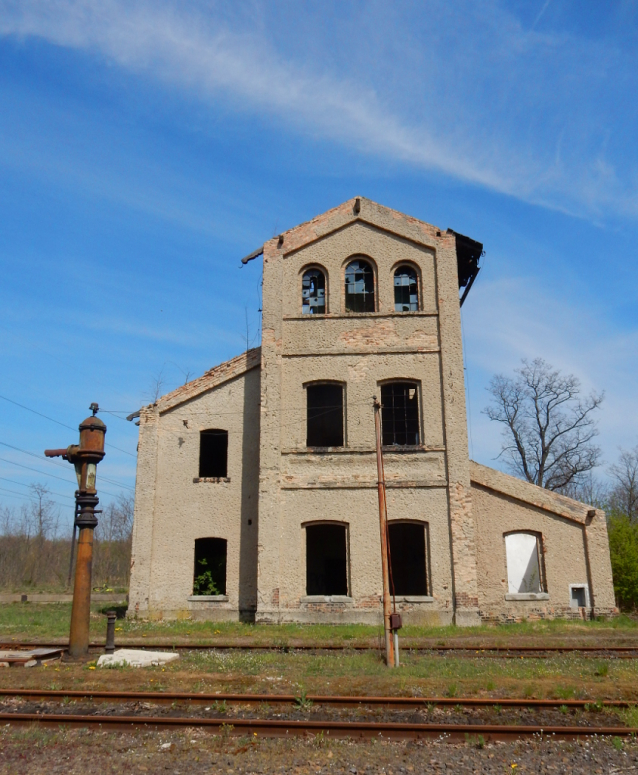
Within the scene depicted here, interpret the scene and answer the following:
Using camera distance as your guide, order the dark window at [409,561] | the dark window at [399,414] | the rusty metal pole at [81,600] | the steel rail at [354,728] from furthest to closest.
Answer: the dark window at [409,561] → the dark window at [399,414] → the rusty metal pole at [81,600] → the steel rail at [354,728]

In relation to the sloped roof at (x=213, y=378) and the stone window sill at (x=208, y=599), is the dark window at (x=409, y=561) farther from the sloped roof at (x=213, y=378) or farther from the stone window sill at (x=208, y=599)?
the sloped roof at (x=213, y=378)

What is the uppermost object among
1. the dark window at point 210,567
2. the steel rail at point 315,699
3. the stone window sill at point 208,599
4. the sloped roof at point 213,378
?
the sloped roof at point 213,378

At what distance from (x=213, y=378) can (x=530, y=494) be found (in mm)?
9422

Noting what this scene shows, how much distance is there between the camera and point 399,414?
18.1 m

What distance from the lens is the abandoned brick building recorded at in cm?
1686

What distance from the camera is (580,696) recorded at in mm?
8375

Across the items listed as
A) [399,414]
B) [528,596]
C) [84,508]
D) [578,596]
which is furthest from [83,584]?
[578,596]

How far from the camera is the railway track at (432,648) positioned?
11.9 meters

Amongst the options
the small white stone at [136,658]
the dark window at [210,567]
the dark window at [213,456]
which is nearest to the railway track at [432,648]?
the small white stone at [136,658]

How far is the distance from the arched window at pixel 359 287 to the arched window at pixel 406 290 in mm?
730

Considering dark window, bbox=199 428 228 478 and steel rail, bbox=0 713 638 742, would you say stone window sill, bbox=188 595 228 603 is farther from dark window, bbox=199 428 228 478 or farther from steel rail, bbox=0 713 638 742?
steel rail, bbox=0 713 638 742

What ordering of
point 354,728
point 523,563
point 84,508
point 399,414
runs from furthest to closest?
point 399,414, point 523,563, point 84,508, point 354,728

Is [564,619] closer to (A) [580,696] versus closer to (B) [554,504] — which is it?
(B) [554,504]

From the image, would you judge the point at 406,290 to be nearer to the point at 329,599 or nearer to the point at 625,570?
the point at 329,599
